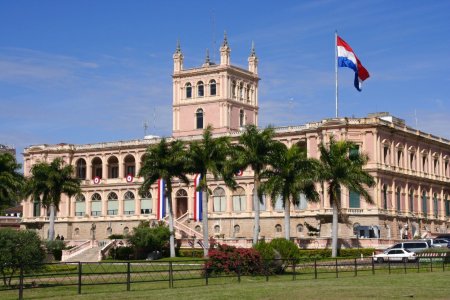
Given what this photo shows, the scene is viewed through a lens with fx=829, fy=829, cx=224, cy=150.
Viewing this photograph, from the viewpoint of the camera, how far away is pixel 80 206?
109 m

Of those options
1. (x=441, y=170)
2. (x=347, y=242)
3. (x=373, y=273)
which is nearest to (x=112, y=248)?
(x=347, y=242)

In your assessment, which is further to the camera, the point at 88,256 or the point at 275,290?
the point at 88,256

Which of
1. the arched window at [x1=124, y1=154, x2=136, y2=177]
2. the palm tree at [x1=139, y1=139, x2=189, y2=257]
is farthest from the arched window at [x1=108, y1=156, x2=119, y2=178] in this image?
the palm tree at [x1=139, y1=139, x2=189, y2=257]

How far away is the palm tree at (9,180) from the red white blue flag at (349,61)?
33.9m

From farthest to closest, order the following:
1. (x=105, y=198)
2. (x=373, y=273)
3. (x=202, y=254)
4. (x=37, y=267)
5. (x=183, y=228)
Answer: (x=105, y=198)
(x=183, y=228)
(x=202, y=254)
(x=373, y=273)
(x=37, y=267)

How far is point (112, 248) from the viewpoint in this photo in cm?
7906

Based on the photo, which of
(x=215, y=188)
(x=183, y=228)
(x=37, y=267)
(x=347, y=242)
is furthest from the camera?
(x=215, y=188)

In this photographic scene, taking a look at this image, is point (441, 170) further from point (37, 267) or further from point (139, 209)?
point (37, 267)

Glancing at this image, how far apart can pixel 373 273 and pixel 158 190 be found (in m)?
58.9

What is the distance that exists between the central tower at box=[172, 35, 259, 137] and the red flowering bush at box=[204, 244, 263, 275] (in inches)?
2447

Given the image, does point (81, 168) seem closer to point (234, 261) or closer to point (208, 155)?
point (208, 155)

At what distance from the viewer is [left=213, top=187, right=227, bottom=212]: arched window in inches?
3920

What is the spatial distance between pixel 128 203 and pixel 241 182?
632 inches

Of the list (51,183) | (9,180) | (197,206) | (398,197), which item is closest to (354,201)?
(398,197)
